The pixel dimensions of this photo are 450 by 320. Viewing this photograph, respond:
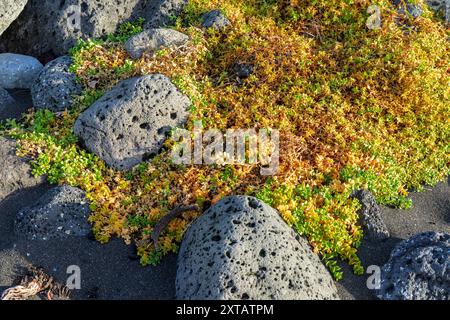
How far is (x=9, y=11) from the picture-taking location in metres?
9.15

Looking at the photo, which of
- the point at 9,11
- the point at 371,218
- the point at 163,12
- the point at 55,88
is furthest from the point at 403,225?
the point at 9,11

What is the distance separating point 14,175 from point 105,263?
1.91 metres

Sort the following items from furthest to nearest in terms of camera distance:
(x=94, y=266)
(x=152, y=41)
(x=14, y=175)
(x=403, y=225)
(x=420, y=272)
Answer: (x=152, y=41) → (x=14, y=175) → (x=403, y=225) → (x=94, y=266) → (x=420, y=272)

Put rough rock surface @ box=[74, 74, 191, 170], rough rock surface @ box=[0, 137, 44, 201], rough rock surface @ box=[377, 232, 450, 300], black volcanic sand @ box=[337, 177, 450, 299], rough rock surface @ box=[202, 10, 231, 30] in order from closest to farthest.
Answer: rough rock surface @ box=[377, 232, 450, 300] < black volcanic sand @ box=[337, 177, 450, 299] < rough rock surface @ box=[0, 137, 44, 201] < rough rock surface @ box=[74, 74, 191, 170] < rough rock surface @ box=[202, 10, 231, 30]

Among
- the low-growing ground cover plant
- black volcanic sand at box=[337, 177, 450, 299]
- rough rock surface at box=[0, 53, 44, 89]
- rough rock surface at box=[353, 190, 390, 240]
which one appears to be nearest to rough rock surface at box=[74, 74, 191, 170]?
the low-growing ground cover plant

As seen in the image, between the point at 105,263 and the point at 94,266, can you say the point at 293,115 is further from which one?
the point at 94,266

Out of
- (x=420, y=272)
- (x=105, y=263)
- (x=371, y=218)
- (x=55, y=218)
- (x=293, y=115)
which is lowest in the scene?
(x=371, y=218)

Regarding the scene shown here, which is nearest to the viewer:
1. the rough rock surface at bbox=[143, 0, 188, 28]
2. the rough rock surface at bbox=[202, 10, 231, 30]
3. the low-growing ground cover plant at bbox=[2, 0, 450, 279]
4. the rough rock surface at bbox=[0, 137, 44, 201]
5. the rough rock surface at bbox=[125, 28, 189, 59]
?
the low-growing ground cover plant at bbox=[2, 0, 450, 279]

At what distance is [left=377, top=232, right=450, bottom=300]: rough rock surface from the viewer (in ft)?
18.7

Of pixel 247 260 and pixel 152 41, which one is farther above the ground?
pixel 152 41

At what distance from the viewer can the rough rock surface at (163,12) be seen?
9.70m

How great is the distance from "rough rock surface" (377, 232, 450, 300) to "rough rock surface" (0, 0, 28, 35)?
738 centimetres

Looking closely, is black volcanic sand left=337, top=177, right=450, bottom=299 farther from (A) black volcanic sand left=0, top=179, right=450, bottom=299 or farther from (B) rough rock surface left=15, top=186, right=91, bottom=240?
(B) rough rock surface left=15, top=186, right=91, bottom=240

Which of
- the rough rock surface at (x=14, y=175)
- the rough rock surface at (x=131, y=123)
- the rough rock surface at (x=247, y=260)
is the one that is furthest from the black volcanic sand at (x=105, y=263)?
the rough rock surface at (x=131, y=123)
